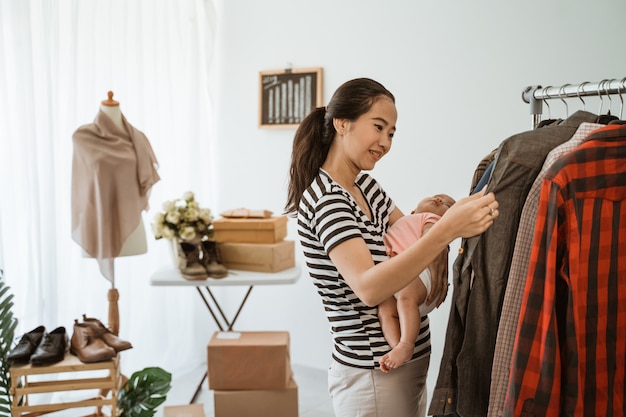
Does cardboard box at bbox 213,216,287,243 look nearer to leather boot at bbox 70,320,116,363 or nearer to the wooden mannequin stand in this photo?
the wooden mannequin stand

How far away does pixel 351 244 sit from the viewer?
1.44 m

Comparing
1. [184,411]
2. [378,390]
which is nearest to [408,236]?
[378,390]

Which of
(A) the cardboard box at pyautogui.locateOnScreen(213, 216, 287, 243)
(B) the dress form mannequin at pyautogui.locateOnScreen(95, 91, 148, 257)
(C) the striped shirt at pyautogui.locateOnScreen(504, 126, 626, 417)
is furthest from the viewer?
(A) the cardboard box at pyautogui.locateOnScreen(213, 216, 287, 243)

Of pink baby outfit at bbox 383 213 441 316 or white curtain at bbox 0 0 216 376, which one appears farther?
white curtain at bbox 0 0 216 376

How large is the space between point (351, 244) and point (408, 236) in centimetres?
25

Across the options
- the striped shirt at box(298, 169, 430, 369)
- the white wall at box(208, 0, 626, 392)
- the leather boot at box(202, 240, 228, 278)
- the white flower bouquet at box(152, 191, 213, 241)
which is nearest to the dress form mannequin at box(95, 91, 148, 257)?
the white flower bouquet at box(152, 191, 213, 241)

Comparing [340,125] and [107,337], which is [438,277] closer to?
[340,125]

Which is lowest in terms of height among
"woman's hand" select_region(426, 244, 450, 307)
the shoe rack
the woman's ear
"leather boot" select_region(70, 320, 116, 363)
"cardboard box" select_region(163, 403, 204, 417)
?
"cardboard box" select_region(163, 403, 204, 417)

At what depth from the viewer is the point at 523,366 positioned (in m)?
1.19

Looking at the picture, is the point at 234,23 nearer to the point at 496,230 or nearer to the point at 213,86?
the point at 213,86

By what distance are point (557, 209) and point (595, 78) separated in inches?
80.1

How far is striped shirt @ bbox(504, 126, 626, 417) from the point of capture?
1.18 metres

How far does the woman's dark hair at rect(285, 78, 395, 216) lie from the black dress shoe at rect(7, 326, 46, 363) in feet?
4.44

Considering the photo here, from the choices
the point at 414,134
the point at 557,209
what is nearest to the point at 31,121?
the point at 414,134
